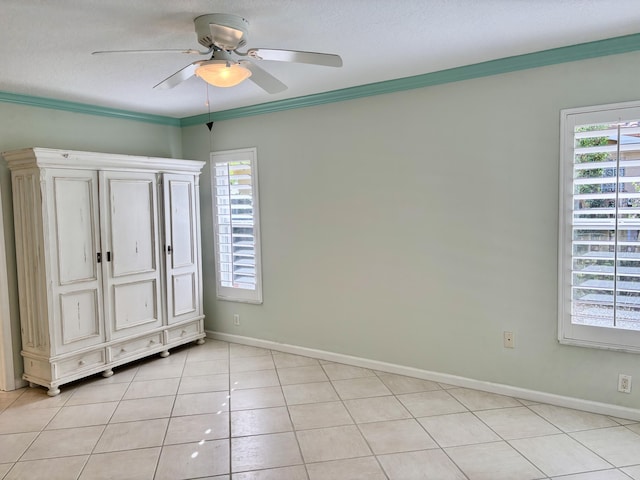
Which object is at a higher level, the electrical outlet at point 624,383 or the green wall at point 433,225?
the green wall at point 433,225

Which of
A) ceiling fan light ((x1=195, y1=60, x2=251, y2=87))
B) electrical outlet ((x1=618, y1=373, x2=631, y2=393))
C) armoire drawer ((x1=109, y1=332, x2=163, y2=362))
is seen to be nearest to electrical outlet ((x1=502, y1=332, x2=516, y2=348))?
electrical outlet ((x1=618, y1=373, x2=631, y2=393))

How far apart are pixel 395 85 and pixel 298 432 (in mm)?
2715

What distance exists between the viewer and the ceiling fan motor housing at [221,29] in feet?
7.48

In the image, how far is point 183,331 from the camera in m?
4.65

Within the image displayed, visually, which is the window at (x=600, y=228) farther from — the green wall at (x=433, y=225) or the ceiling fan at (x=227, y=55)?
the ceiling fan at (x=227, y=55)

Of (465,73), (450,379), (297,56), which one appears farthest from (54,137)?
(450,379)

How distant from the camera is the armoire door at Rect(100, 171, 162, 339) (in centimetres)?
392

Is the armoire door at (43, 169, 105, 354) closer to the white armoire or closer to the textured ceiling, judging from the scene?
the white armoire

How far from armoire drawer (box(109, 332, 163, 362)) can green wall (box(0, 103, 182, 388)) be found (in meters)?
0.73

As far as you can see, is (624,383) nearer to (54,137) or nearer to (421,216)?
(421,216)

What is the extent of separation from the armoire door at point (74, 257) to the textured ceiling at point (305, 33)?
0.80 meters

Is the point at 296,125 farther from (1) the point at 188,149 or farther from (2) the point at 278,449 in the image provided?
(2) the point at 278,449

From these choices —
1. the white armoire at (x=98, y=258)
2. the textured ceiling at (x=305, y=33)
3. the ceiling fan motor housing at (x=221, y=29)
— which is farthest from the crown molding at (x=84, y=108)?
the ceiling fan motor housing at (x=221, y=29)

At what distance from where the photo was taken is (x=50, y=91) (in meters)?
3.66
